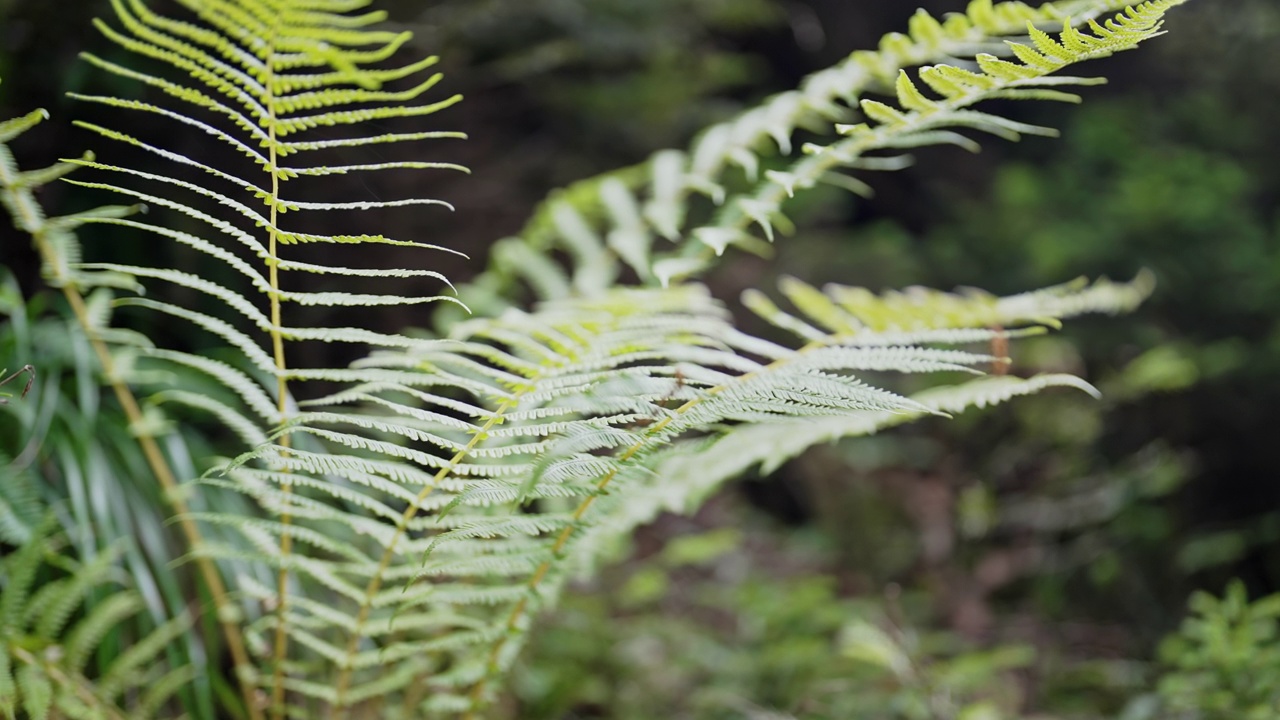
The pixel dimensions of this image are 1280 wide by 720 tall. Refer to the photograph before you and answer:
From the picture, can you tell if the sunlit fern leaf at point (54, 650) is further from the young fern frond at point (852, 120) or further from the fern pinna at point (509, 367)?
the young fern frond at point (852, 120)

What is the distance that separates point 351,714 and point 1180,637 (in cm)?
125

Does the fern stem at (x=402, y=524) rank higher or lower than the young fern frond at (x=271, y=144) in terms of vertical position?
lower

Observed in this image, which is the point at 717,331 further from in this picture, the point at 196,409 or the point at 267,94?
the point at 196,409

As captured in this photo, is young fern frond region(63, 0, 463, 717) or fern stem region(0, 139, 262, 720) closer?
young fern frond region(63, 0, 463, 717)

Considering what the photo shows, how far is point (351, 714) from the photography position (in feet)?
3.54

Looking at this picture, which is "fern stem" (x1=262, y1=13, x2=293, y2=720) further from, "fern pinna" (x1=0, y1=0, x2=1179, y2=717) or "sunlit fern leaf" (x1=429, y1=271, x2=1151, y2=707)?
"sunlit fern leaf" (x1=429, y1=271, x2=1151, y2=707)

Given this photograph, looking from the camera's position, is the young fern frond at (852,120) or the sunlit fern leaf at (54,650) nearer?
the young fern frond at (852,120)

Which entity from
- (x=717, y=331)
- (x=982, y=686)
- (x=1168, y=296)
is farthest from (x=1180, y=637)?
(x=717, y=331)

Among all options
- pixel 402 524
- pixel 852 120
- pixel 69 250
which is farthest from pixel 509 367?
pixel 852 120

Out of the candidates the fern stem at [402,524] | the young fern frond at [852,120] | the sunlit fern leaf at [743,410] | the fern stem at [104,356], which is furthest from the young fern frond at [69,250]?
the young fern frond at [852,120]

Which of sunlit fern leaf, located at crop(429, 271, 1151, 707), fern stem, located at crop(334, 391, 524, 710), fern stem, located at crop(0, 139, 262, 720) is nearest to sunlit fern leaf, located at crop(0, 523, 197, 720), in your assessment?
fern stem, located at crop(0, 139, 262, 720)

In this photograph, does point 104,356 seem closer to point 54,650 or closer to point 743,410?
point 54,650

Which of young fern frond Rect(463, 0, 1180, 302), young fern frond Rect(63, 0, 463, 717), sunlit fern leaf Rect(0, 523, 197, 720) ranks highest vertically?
young fern frond Rect(463, 0, 1180, 302)

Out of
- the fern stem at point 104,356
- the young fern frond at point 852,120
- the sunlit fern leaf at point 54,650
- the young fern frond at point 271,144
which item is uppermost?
the young fern frond at point 852,120
